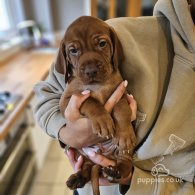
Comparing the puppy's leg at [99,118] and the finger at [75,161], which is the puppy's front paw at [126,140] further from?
the finger at [75,161]

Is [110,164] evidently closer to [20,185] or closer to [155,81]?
[155,81]

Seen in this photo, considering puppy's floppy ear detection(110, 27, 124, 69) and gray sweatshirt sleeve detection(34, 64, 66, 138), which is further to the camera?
gray sweatshirt sleeve detection(34, 64, 66, 138)

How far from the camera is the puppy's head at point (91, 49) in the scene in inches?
29.2

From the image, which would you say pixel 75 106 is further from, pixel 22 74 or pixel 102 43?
pixel 22 74

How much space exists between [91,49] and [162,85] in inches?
10.0

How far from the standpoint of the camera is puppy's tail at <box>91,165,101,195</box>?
2.57 ft

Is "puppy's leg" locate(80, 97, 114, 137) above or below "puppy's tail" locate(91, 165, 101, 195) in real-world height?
above

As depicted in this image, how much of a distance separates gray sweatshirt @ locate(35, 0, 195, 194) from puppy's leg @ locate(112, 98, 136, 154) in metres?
0.04

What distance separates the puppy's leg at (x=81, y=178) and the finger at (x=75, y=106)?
16 centimetres

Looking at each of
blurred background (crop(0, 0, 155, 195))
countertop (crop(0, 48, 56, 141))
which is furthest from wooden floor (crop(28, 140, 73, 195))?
countertop (crop(0, 48, 56, 141))

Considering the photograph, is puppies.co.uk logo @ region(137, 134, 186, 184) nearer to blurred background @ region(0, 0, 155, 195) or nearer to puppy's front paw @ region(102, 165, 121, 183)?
puppy's front paw @ region(102, 165, 121, 183)

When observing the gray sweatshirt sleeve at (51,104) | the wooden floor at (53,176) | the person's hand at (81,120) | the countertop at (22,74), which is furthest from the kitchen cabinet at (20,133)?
the person's hand at (81,120)

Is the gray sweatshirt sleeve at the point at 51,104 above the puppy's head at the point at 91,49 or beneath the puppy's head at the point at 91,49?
beneath

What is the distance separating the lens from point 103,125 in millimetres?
763
